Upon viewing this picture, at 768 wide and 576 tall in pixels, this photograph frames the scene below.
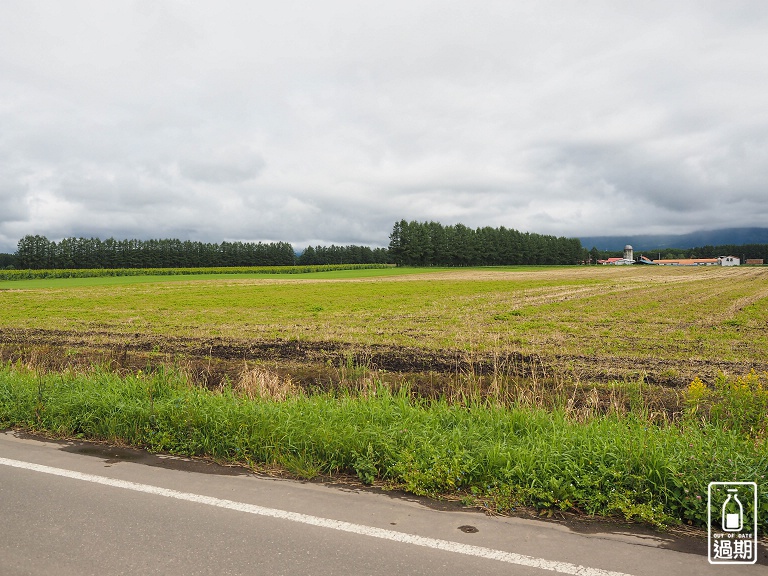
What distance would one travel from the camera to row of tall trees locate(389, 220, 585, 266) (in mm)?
155500

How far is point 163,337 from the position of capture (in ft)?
62.4

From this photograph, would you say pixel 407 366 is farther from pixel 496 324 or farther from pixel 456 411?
pixel 496 324

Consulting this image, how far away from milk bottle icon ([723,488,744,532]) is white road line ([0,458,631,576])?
1.37 meters

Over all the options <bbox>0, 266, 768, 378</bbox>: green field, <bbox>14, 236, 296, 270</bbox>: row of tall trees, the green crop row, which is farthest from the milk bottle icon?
<bbox>14, 236, 296, 270</bbox>: row of tall trees

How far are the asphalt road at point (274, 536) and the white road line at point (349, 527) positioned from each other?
0.04 feet

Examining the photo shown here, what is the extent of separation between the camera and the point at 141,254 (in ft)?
518

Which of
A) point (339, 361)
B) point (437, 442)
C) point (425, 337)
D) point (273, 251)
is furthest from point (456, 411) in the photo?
point (273, 251)

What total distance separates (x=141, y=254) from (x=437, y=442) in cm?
16916

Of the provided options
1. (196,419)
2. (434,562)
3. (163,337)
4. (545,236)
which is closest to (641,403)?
(434,562)

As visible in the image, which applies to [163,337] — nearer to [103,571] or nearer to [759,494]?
[103,571]

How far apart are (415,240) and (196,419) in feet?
487

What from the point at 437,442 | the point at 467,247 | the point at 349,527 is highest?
the point at 467,247

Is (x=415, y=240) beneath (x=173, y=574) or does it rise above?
above

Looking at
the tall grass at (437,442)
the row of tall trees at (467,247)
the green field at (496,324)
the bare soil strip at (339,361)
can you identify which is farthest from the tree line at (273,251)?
the tall grass at (437,442)
